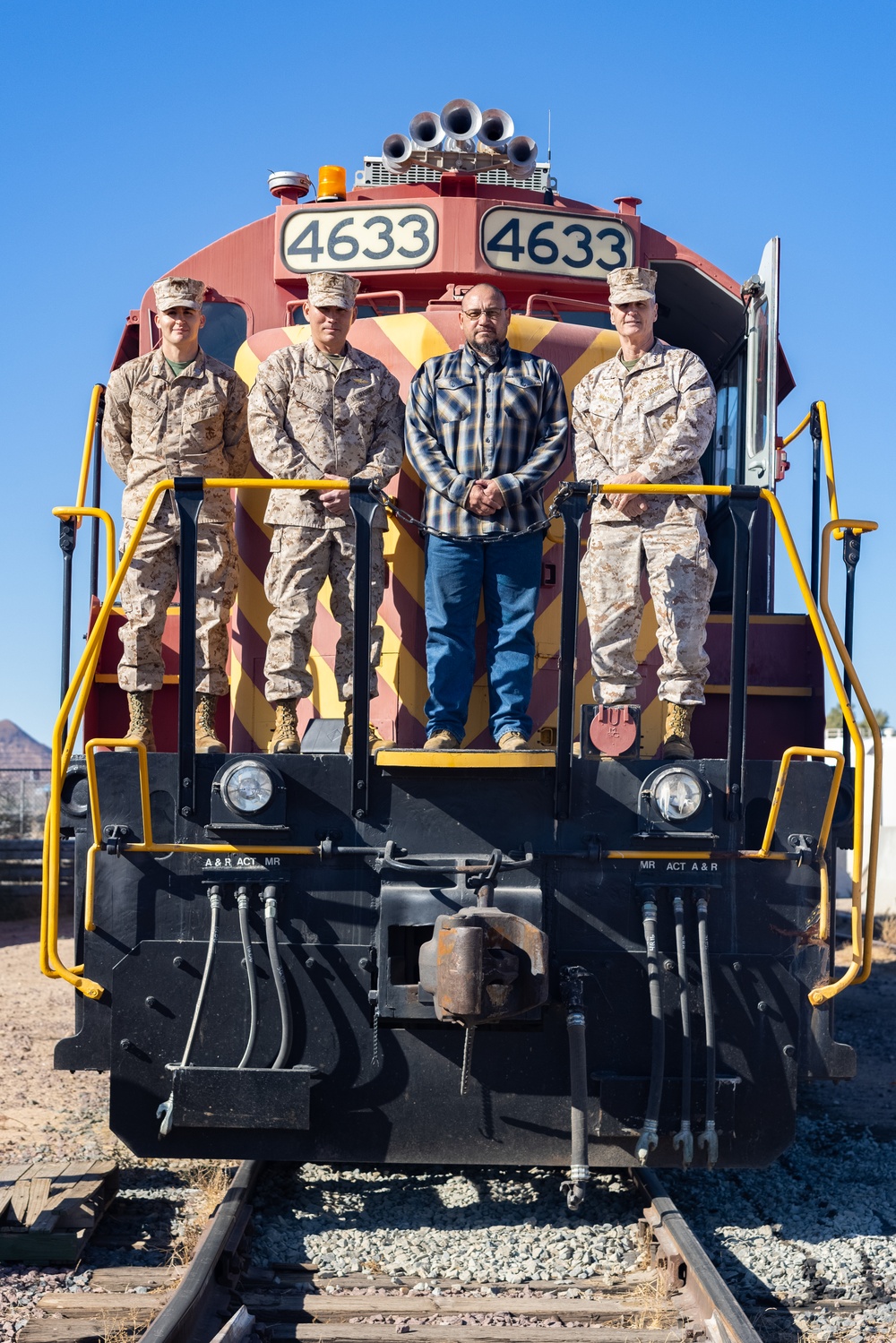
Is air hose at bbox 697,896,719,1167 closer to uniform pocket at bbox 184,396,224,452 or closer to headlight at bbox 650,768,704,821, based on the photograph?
headlight at bbox 650,768,704,821

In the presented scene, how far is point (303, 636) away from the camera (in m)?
5.50

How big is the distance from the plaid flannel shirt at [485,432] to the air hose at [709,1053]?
1.83 metres

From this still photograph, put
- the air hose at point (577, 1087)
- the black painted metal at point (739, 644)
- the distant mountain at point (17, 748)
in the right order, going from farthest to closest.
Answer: the distant mountain at point (17, 748) < the black painted metal at point (739, 644) < the air hose at point (577, 1087)

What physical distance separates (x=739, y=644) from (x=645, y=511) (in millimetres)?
857

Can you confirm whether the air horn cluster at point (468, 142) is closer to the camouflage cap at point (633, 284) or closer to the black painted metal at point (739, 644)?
the camouflage cap at point (633, 284)

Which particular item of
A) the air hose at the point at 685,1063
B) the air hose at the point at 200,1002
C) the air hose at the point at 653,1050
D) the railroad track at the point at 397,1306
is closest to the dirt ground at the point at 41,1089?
the air hose at the point at 200,1002

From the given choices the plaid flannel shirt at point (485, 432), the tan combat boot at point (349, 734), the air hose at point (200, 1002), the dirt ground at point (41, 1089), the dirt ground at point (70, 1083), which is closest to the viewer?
the air hose at point (200, 1002)

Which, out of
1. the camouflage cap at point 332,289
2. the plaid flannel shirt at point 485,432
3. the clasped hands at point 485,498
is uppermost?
the camouflage cap at point 332,289

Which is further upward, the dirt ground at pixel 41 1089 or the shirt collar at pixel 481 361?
the shirt collar at pixel 481 361

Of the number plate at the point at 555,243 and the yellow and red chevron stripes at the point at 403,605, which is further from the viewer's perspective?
the number plate at the point at 555,243

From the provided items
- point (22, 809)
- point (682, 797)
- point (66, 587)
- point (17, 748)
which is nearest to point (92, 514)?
point (66, 587)

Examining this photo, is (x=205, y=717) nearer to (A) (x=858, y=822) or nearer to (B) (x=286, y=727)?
(B) (x=286, y=727)

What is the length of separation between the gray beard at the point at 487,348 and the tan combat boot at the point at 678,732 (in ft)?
5.39

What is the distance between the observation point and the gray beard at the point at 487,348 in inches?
226
